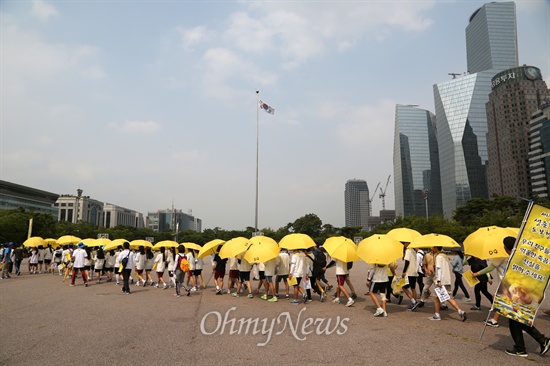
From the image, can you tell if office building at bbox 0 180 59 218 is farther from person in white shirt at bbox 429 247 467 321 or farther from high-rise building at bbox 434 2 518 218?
high-rise building at bbox 434 2 518 218

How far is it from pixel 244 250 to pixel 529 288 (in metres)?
7.36

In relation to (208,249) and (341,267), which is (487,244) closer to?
(341,267)

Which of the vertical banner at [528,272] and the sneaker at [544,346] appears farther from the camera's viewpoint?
the vertical banner at [528,272]

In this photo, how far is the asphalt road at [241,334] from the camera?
18.3 ft

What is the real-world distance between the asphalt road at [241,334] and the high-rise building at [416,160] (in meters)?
160

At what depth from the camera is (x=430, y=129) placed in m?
163

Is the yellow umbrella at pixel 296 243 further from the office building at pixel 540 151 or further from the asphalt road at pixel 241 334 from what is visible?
the office building at pixel 540 151

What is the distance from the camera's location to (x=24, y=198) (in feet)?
301

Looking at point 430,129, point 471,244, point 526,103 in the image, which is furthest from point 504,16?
point 471,244

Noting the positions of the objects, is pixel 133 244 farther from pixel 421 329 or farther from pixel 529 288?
pixel 529 288

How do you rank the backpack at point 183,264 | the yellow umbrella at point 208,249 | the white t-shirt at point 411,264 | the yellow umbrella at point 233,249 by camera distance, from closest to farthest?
the white t-shirt at point 411,264
the yellow umbrella at point 233,249
the backpack at point 183,264
the yellow umbrella at point 208,249

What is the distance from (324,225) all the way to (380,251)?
235 ft

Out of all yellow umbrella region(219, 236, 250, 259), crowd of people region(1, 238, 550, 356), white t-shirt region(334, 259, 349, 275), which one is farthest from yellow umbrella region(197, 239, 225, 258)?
white t-shirt region(334, 259, 349, 275)

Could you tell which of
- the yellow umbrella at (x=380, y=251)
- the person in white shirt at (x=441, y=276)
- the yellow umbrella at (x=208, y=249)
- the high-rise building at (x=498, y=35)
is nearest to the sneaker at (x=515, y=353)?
the person in white shirt at (x=441, y=276)
